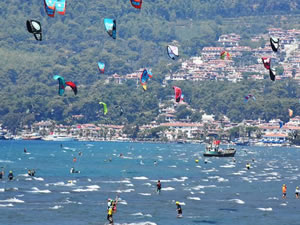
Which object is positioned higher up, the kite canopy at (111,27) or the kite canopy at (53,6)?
the kite canopy at (53,6)

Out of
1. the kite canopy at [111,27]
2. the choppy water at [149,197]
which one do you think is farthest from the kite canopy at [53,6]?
the choppy water at [149,197]

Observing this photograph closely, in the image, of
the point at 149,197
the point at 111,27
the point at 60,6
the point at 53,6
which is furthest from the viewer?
the point at 149,197

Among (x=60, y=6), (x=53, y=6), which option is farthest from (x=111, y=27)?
(x=53, y=6)

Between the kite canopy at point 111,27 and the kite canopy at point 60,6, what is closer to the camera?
the kite canopy at point 60,6

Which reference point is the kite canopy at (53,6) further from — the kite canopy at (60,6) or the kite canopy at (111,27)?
the kite canopy at (111,27)

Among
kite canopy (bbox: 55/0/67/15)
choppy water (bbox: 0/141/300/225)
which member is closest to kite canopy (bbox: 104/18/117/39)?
kite canopy (bbox: 55/0/67/15)

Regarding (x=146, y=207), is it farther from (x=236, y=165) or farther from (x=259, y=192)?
(x=236, y=165)

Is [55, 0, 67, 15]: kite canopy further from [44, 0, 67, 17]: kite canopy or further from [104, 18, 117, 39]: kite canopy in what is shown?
[104, 18, 117, 39]: kite canopy

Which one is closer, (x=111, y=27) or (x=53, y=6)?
(x=53, y=6)

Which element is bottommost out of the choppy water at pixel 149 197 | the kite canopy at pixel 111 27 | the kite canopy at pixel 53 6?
the choppy water at pixel 149 197

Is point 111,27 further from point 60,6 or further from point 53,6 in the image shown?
point 53,6

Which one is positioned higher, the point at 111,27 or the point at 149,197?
the point at 111,27

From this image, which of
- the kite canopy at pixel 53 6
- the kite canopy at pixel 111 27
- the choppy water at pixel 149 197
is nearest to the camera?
the choppy water at pixel 149 197
